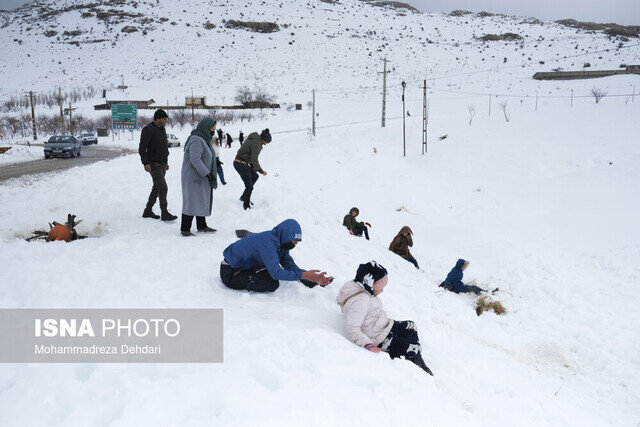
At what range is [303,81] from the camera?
203 ft

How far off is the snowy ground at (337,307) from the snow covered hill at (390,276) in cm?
2

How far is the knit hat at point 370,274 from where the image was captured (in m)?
4.05

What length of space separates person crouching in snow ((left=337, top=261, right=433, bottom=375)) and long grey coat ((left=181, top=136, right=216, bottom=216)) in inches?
120

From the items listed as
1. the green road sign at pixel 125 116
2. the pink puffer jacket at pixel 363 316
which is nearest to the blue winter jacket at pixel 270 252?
the pink puffer jacket at pixel 363 316

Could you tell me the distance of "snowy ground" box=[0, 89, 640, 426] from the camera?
8.76ft

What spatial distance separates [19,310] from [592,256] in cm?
1338

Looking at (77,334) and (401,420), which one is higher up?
(77,334)

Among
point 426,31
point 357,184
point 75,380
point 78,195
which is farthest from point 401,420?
point 426,31

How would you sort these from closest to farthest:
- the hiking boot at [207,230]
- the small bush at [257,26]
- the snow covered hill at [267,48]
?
the hiking boot at [207,230] → the snow covered hill at [267,48] → the small bush at [257,26]

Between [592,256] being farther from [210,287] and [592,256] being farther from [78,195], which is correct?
[78,195]

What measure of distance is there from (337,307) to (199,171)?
2886 millimetres

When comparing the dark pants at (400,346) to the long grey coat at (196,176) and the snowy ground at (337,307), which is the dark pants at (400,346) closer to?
the snowy ground at (337,307)

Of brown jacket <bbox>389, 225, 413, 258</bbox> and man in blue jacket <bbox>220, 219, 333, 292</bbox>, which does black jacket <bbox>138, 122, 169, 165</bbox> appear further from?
brown jacket <bbox>389, 225, 413, 258</bbox>

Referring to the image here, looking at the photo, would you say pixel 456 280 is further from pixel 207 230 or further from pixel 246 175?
pixel 207 230
